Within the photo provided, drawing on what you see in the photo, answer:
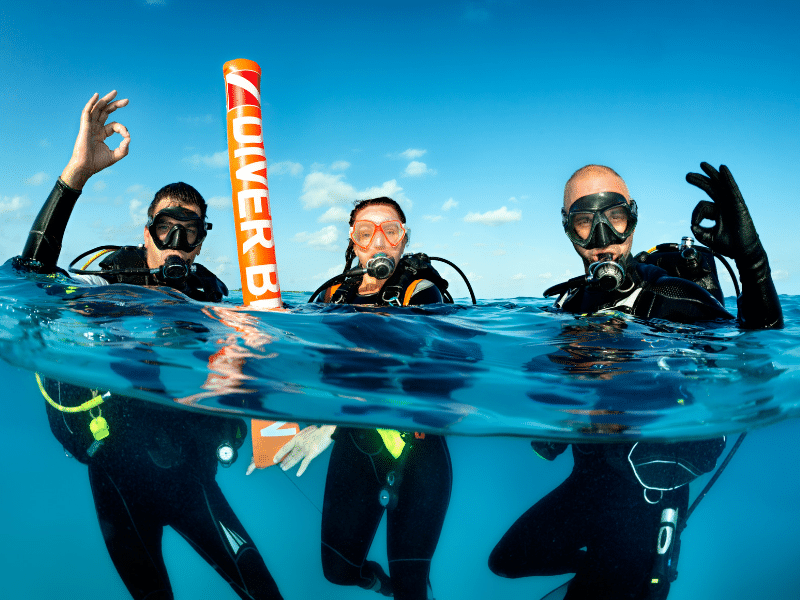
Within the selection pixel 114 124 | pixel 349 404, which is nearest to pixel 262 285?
pixel 349 404

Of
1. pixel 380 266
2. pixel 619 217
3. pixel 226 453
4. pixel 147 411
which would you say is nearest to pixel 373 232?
pixel 380 266

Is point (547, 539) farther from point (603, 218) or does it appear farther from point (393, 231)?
point (393, 231)

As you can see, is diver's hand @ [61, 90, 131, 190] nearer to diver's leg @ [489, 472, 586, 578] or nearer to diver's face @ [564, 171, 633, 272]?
diver's face @ [564, 171, 633, 272]

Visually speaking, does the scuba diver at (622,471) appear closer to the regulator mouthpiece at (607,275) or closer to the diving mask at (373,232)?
the regulator mouthpiece at (607,275)

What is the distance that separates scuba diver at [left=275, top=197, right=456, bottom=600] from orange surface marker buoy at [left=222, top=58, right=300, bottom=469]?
1.45 meters

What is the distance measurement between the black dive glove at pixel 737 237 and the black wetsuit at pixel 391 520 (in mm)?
2837

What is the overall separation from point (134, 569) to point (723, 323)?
18.2 feet

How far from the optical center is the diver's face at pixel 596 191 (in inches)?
144

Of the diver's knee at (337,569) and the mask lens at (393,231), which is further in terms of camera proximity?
the mask lens at (393,231)

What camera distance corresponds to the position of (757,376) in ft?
13.4

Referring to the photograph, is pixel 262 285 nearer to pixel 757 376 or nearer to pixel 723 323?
pixel 723 323

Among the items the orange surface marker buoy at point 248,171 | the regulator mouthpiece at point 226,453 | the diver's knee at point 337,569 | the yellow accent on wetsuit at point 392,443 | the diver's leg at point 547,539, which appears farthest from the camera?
the regulator mouthpiece at point 226,453

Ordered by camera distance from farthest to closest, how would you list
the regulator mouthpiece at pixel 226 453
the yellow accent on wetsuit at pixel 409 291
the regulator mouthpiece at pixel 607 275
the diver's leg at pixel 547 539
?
the regulator mouthpiece at pixel 226 453 < the yellow accent on wetsuit at pixel 409 291 < the diver's leg at pixel 547 539 < the regulator mouthpiece at pixel 607 275

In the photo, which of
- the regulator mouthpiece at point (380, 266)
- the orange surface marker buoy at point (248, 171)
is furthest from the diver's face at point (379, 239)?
the orange surface marker buoy at point (248, 171)
